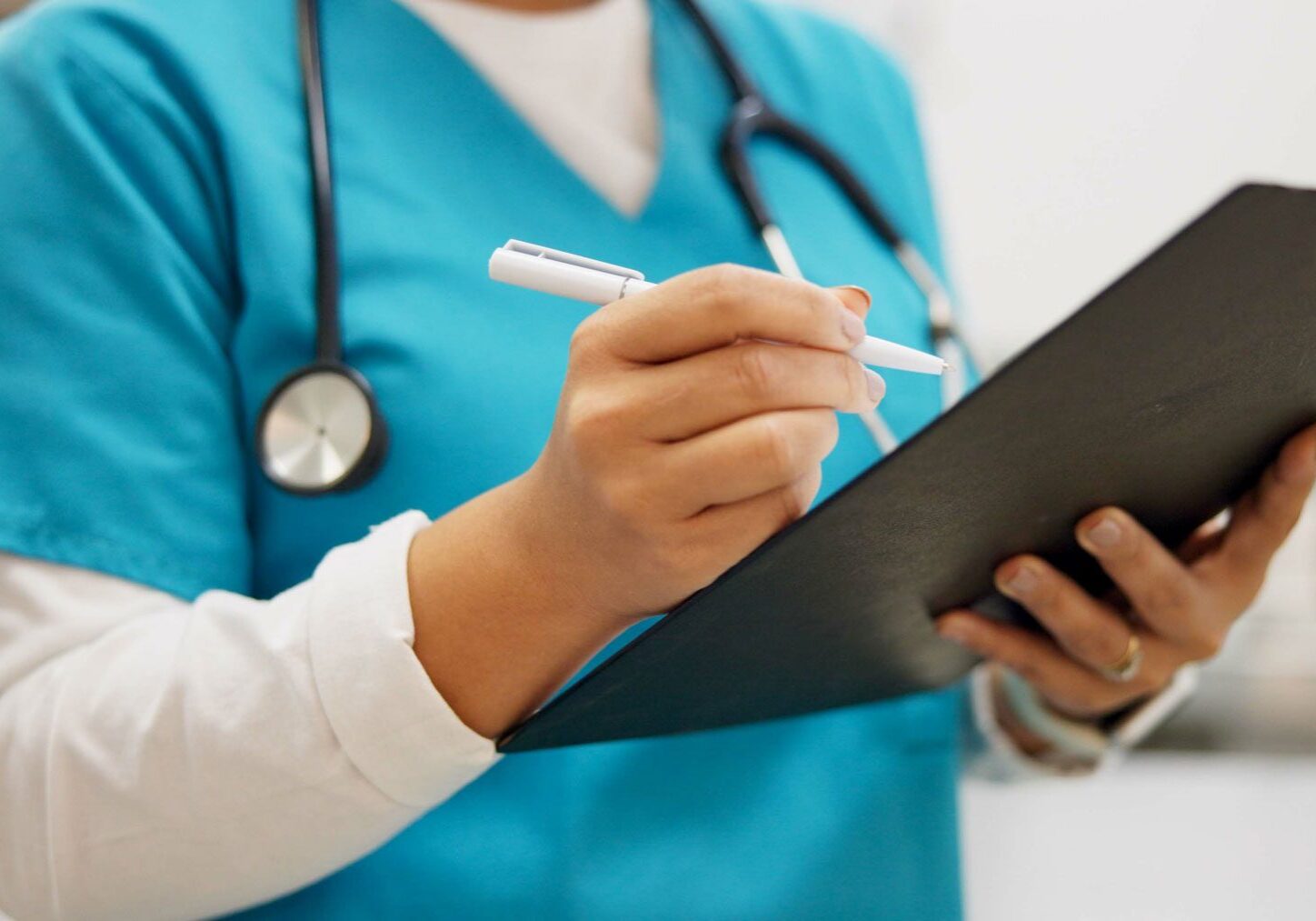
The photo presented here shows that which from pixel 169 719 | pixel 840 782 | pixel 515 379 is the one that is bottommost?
pixel 840 782

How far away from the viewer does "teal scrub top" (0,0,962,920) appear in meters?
0.51

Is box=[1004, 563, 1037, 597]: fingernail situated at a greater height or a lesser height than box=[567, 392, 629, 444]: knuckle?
lesser

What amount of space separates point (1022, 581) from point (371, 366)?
340 mm

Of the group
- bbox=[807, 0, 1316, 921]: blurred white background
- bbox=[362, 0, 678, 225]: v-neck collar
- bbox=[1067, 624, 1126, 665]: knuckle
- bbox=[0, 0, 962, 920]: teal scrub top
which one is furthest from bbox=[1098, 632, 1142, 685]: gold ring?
bbox=[807, 0, 1316, 921]: blurred white background

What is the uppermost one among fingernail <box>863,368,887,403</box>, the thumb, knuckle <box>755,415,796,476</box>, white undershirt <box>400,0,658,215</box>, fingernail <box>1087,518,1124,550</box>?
white undershirt <box>400,0,658,215</box>

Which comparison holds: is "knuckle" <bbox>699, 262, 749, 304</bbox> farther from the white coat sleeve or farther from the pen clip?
the white coat sleeve

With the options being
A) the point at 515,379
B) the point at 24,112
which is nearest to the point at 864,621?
the point at 515,379

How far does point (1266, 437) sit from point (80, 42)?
0.60 meters

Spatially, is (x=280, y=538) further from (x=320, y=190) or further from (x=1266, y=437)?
Result: (x=1266, y=437)

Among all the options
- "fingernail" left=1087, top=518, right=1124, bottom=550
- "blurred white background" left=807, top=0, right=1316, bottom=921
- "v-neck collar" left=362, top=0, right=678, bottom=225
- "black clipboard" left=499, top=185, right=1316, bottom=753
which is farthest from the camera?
"blurred white background" left=807, top=0, right=1316, bottom=921

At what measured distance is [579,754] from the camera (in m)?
0.57

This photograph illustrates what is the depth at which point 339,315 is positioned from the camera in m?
0.56

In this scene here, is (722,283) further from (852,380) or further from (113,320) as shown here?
(113,320)

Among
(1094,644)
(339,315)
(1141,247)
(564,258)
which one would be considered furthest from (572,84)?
(1141,247)
